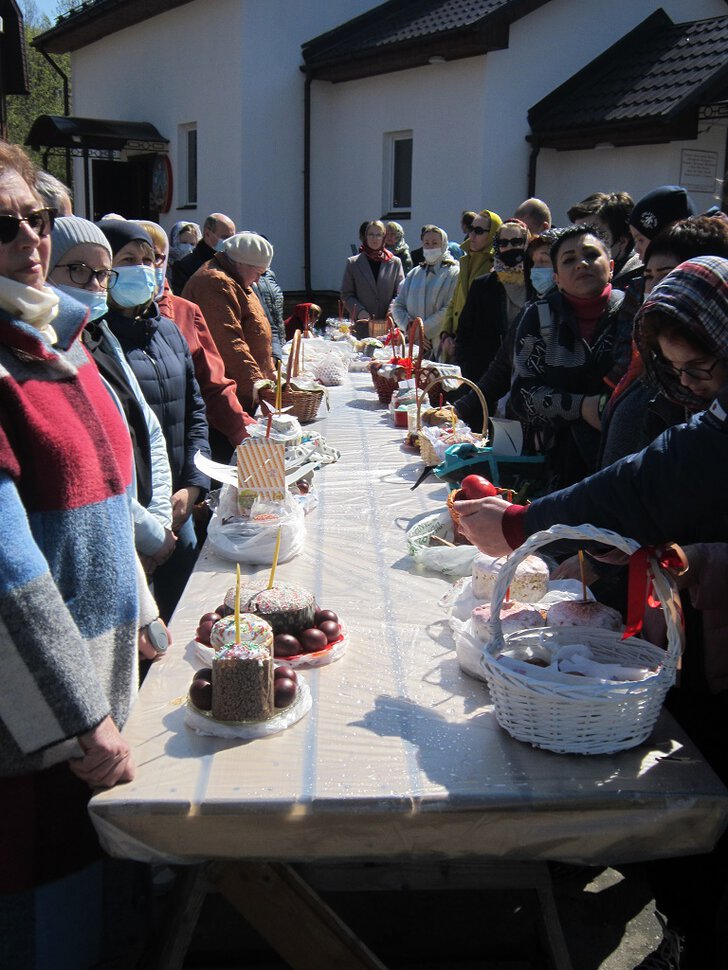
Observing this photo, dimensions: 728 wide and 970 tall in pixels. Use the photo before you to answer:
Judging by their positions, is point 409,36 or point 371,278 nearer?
point 371,278

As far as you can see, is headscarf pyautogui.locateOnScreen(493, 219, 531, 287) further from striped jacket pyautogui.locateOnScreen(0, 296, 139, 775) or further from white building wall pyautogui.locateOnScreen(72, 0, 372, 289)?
white building wall pyautogui.locateOnScreen(72, 0, 372, 289)

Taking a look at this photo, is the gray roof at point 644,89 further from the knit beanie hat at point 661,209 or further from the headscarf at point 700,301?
the headscarf at point 700,301

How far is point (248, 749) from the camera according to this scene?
1627 millimetres

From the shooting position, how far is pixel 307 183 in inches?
554

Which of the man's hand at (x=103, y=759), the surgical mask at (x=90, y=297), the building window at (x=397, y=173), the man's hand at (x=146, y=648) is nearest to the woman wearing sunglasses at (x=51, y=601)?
the man's hand at (x=103, y=759)

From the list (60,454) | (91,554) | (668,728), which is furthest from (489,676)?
(60,454)

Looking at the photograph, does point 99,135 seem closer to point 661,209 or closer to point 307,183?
point 307,183

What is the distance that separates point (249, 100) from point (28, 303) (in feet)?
43.2

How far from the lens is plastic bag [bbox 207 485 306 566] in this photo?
255 cm

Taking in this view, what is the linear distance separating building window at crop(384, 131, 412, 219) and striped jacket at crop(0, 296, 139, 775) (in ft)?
39.6

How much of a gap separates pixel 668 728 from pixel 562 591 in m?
0.51

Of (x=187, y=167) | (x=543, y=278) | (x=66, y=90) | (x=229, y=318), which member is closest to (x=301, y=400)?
(x=229, y=318)

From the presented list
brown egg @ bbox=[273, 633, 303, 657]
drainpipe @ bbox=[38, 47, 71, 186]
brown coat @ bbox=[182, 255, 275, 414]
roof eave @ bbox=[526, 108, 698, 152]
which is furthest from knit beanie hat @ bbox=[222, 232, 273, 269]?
drainpipe @ bbox=[38, 47, 71, 186]

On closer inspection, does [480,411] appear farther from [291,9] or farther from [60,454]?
[291,9]
